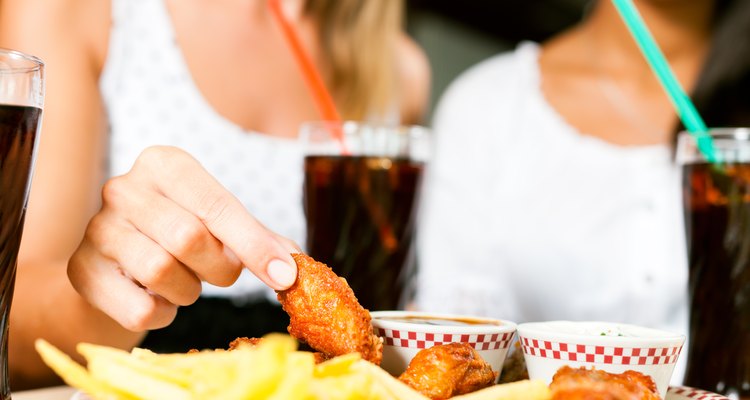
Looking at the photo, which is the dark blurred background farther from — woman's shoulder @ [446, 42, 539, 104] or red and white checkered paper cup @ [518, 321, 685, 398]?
red and white checkered paper cup @ [518, 321, 685, 398]

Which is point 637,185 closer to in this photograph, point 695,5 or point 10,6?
point 695,5

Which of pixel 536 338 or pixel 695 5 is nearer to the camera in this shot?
pixel 536 338

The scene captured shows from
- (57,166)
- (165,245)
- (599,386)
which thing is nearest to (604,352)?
(599,386)

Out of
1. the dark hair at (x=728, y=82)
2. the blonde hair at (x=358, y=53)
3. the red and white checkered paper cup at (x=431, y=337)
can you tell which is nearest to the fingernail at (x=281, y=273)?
the red and white checkered paper cup at (x=431, y=337)

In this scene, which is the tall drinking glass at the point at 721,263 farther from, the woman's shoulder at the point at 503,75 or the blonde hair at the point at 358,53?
the woman's shoulder at the point at 503,75

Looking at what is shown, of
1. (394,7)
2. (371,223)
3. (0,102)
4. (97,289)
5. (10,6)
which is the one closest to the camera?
(0,102)

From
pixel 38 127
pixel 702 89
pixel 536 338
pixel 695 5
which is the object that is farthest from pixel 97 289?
pixel 695 5

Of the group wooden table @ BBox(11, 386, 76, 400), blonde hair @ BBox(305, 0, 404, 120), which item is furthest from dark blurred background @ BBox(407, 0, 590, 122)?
wooden table @ BBox(11, 386, 76, 400)
